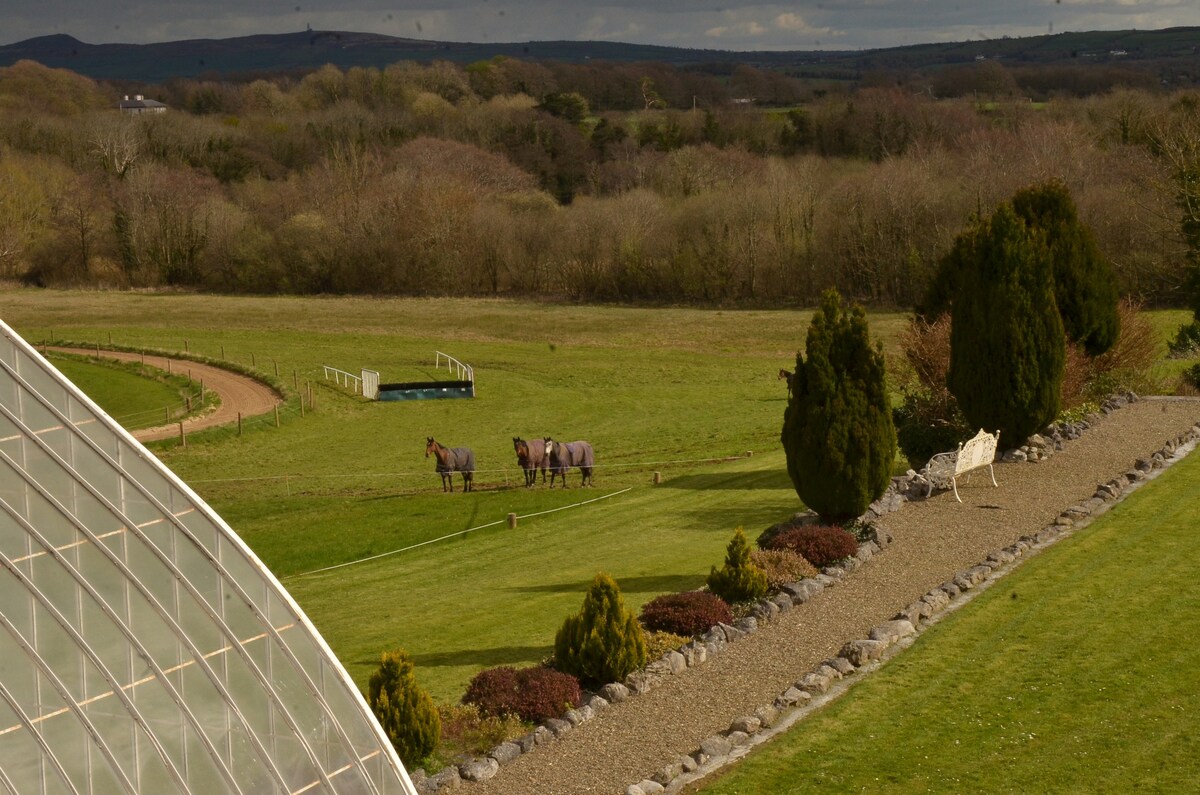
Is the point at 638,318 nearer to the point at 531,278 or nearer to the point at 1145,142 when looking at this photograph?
the point at 531,278

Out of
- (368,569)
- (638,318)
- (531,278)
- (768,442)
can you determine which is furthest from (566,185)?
(368,569)

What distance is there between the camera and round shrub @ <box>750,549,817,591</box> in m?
19.4

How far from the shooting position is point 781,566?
19.6 meters

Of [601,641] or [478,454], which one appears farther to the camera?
[478,454]

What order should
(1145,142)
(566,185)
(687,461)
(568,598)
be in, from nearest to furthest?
1. (568,598)
2. (687,461)
3. (1145,142)
4. (566,185)

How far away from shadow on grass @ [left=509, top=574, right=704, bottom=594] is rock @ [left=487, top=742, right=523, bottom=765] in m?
6.95

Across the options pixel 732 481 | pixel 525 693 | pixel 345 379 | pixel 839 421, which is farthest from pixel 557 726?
pixel 345 379

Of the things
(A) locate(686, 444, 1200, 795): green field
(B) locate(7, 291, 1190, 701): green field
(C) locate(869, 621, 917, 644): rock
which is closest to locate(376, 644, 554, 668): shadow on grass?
(B) locate(7, 291, 1190, 701): green field

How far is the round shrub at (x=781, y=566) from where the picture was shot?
19375 millimetres

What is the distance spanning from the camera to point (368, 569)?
88.1ft

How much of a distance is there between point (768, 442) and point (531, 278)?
168 feet

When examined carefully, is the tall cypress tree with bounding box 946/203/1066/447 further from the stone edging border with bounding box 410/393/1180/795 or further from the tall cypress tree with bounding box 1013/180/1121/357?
the tall cypress tree with bounding box 1013/180/1121/357

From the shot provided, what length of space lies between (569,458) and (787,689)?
2030 centimetres

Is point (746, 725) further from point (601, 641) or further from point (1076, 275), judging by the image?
point (1076, 275)
